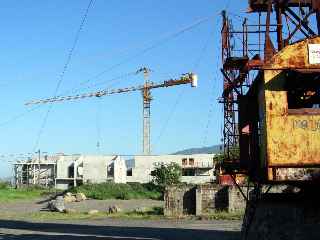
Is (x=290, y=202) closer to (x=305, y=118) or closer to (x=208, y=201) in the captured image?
(x=305, y=118)

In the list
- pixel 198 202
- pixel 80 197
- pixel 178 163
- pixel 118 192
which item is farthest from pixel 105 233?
pixel 178 163

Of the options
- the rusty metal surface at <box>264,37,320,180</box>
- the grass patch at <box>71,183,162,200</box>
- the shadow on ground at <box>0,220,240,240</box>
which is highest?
the rusty metal surface at <box>264,37,320,180</box>

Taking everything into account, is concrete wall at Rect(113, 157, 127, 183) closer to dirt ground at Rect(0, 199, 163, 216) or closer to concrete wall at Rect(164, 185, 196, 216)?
dirt ground at Rect(0, 199, 163, 216)

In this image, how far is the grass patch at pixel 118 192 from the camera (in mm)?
69625

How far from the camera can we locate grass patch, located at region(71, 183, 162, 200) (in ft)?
228

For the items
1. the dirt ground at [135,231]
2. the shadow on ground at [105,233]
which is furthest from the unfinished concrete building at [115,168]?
the shadow on ground at [105,233]

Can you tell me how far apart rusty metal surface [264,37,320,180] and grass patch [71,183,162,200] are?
5583cm

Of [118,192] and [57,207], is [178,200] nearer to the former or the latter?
[57,207]

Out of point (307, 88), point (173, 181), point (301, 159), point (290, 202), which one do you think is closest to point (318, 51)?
point (307, 88)

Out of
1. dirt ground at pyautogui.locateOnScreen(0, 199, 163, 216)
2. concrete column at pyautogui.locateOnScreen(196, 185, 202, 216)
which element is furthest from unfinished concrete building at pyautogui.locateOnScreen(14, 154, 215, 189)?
concrete column at pyautogui.locateOnScreen(196, 185, 202, 216)

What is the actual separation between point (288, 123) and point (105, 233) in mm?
14828

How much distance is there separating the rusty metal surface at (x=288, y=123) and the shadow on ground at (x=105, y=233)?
34.2 feet

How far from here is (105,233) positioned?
86.9 feet

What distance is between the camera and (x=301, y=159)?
13430 millimetres
